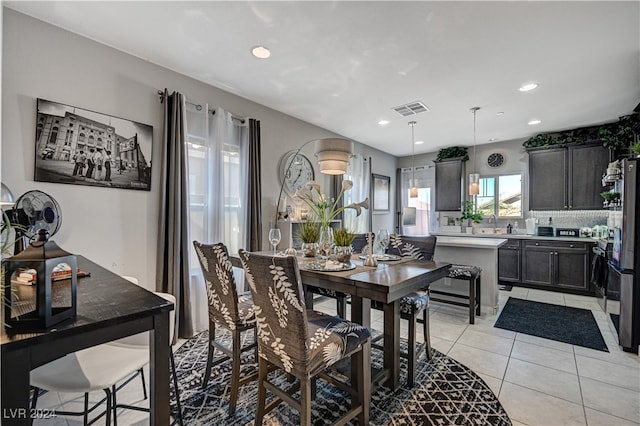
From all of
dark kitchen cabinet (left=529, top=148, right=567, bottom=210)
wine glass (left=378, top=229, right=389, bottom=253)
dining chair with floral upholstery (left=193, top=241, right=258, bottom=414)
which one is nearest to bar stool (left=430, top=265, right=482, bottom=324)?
wine glass (left=378, top=229, right=389, bottom=253)

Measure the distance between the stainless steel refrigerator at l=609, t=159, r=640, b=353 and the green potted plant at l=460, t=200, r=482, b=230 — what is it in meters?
2.79

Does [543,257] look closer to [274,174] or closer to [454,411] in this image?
[454,411]

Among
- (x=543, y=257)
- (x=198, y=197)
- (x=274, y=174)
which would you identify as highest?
(x=274, y=174)

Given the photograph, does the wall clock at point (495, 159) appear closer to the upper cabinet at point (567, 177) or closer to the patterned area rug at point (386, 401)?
the upper cabinet at point (567, 177)

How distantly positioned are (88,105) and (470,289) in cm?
431

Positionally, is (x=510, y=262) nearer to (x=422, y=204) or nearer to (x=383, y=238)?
(x=422, y=204)

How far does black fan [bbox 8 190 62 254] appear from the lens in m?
2.04

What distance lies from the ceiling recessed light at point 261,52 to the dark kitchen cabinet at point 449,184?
16.2 ft

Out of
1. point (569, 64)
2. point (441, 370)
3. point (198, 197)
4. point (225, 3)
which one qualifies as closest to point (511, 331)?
point (441, 370)

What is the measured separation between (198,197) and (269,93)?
5.03ft

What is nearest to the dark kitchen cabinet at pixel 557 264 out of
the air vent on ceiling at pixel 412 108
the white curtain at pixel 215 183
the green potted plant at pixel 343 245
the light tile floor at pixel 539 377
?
the light tile floor at pixel 539 377

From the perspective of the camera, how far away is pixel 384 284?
5.47ft

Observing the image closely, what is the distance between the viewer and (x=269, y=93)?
11.7 feet

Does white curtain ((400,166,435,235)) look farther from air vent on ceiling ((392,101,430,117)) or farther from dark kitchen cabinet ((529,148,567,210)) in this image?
air vent on ceiling ((392,101,430,117))
